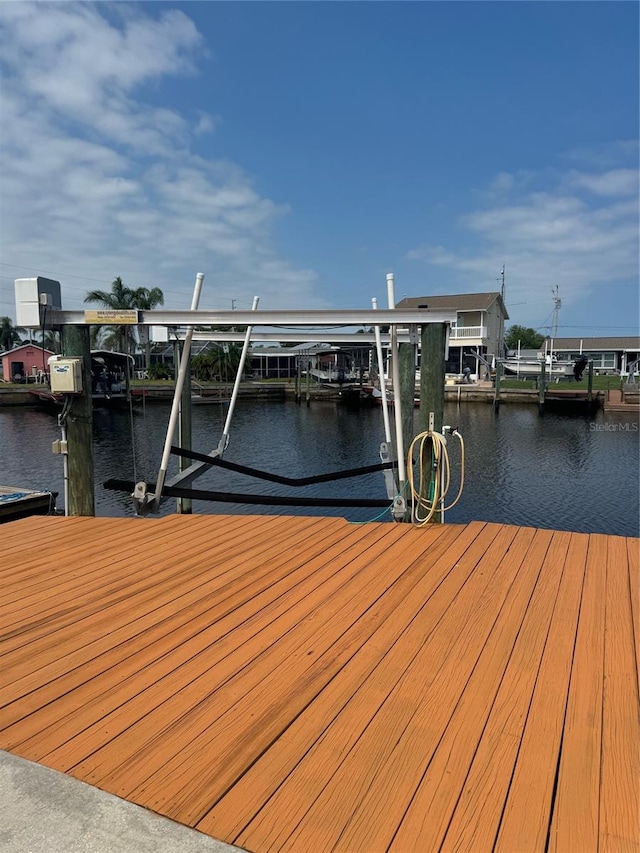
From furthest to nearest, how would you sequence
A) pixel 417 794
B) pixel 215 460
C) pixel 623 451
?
pixel 623 451
pixel 215 460
pixel 417 794

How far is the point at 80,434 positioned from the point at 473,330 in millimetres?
36964

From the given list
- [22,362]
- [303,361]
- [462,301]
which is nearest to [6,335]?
[22,362]

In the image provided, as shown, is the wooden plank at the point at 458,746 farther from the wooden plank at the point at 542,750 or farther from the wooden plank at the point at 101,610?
the wooden plank at the point at 101,610

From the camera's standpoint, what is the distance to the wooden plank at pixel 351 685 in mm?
1674

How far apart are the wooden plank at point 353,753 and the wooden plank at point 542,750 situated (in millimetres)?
322

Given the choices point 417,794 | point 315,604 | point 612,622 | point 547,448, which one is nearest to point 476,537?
point 612,622

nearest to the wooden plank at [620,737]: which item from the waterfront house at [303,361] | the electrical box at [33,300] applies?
the electrical box at [33,300]

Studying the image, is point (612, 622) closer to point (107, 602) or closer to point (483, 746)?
point (483, 746)

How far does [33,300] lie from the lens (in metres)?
4.98

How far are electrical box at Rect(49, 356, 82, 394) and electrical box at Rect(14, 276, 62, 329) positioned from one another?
0.42m

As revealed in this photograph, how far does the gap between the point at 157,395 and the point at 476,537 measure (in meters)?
31.8

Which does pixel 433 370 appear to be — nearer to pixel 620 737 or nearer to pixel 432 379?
pixel 432 379

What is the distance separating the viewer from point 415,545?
13.7ft

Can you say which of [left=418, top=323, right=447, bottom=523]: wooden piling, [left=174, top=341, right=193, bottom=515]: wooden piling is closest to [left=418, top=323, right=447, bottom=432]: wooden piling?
[left=418, top=323, right=447, bottom=523]: wooden piling
